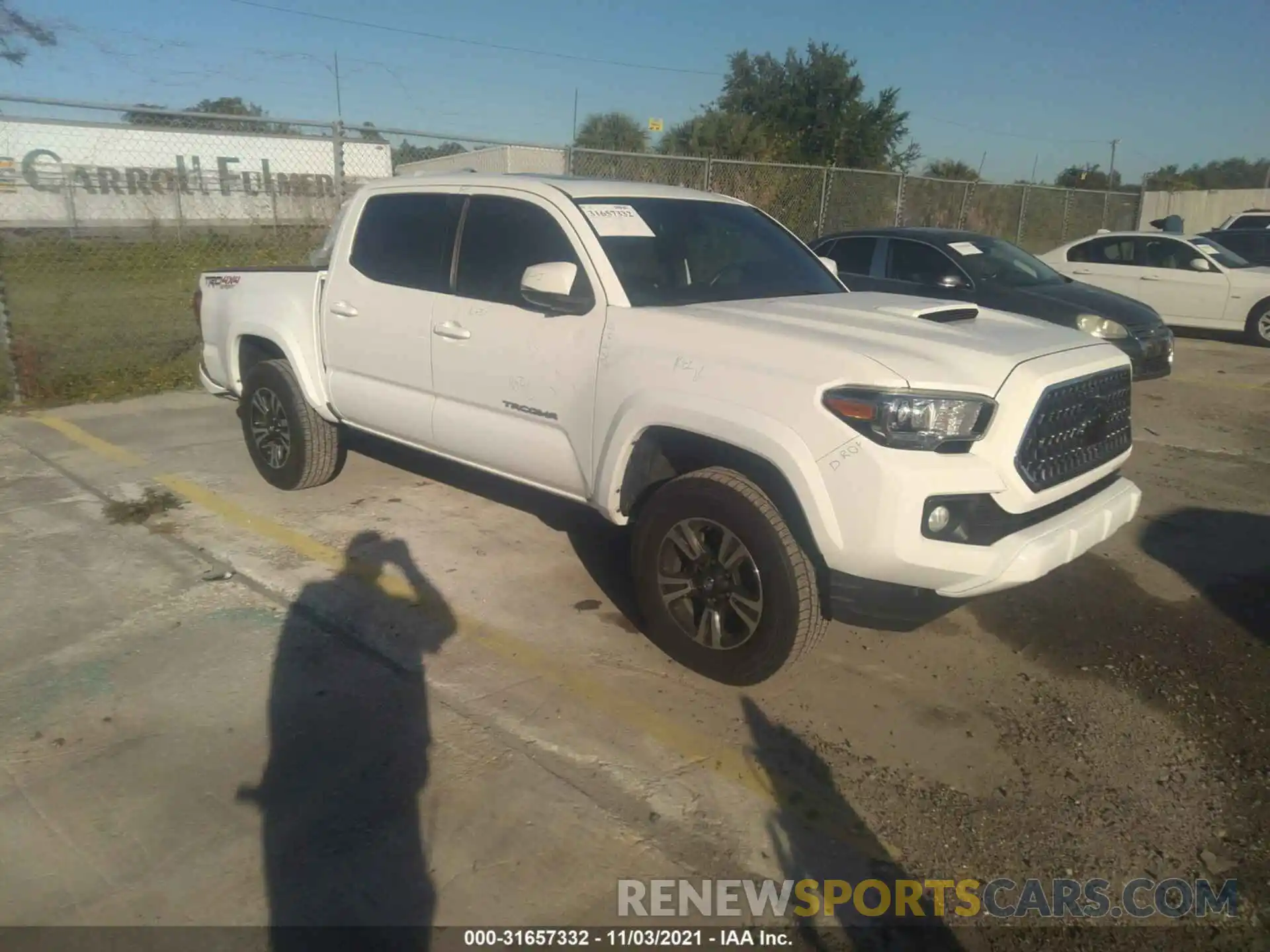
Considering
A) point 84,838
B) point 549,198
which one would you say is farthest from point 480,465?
point 84,838

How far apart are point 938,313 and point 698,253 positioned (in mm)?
1160

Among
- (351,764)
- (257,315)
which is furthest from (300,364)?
(351,764)

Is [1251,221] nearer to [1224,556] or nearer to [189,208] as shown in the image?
[1224,556]

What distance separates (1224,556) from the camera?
5.18 meters

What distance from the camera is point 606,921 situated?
2529 mm

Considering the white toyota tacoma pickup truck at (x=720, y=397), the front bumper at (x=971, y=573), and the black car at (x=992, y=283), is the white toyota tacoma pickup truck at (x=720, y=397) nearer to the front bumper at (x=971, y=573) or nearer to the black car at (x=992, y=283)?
the front bumper at (x=971, y=573)

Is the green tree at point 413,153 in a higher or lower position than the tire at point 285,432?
higher

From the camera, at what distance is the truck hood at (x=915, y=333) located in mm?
3201

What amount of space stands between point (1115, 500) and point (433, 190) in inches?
142

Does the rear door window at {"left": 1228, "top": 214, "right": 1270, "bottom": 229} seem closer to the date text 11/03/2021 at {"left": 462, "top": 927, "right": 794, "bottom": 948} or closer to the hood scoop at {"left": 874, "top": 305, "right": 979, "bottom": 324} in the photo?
the hood scoop at {"left": 874, "top": 305, "right": 979, "bottom": 324}

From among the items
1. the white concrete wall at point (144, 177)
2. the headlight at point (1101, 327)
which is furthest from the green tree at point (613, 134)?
the headlight at point (1101, 327)

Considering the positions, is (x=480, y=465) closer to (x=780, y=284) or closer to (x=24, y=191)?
(x=780, y=284)

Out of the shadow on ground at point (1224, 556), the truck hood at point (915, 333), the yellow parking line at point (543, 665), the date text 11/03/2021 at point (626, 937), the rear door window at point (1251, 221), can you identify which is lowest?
the date text 11/03/2021 at point (626, 937)

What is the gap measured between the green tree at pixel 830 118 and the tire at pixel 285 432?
2410cm
